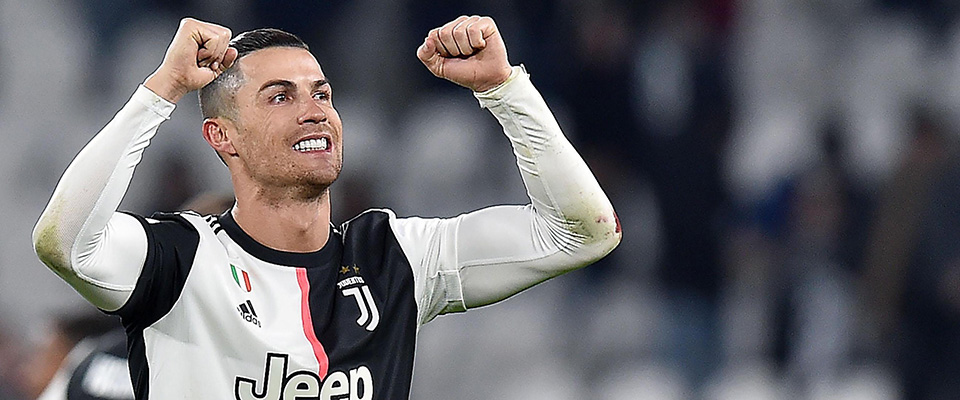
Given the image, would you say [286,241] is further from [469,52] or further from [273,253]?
[469,52]

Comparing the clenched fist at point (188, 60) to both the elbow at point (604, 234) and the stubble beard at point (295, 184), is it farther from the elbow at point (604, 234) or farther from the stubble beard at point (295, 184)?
the elbow at point (604, 234)

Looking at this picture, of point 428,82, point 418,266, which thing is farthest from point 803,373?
point 418,266

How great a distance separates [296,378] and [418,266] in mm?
379

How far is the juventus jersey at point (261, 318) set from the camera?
7.65 feet

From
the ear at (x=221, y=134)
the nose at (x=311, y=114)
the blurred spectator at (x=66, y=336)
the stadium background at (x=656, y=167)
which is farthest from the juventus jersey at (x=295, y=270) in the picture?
the stadium background at (x=656, y=167)

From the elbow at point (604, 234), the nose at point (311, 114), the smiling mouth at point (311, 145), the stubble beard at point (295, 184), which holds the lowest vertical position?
the elbow at point (604, 234)

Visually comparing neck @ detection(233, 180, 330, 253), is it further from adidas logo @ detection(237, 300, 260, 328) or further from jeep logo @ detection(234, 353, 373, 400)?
jeep logo @ detection(234, 353, 373, 400)

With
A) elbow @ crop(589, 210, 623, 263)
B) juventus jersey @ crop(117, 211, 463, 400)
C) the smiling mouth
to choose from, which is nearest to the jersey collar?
juventus jersey @ crop(117, 211, 463, 400)

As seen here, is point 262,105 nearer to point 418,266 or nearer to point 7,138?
point 418,266

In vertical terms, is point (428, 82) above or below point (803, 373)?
above

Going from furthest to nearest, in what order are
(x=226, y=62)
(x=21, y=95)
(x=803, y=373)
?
(x=21, y=95) < (x=803, y=373) < (x=226, y=62)

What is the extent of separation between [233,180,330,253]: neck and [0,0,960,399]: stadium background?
10.1 ft

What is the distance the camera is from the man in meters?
2.24

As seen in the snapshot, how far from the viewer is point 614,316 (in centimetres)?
587
